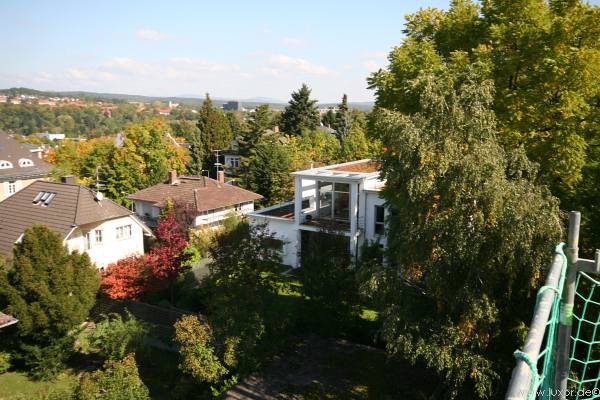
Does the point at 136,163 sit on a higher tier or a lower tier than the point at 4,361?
higher

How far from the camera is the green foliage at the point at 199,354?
14.1 m

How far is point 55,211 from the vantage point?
25812 mm

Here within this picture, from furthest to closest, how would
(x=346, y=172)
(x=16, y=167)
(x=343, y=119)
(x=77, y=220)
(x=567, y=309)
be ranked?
1. (x=343, y=119)
2. (x=16, y=167)
3. (x=346, y=172)
4. (x=77, y=220)
5. (x=567, y=309)

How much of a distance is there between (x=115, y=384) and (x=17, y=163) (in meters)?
32.2

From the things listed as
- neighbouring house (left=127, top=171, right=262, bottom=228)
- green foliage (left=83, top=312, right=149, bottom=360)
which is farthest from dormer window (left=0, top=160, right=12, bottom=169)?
green foliage (left=83, top=312, right=149, bottom=360)

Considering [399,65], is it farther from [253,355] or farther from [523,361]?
[523,361]

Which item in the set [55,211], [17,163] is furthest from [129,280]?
[17,163]

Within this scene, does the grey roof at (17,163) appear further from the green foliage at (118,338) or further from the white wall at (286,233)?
the green foliage at (118,338)

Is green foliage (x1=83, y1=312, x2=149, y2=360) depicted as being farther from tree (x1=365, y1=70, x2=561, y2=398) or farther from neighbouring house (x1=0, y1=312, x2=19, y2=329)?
tree (x1=365, y1=70, x2=561, y2=398)

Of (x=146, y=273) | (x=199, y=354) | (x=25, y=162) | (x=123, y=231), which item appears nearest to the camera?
(x=199, y=354)

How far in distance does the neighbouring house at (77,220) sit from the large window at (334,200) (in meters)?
10.5

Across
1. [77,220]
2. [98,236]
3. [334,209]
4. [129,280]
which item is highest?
[334,209]

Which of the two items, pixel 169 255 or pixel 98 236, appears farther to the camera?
pixel 98 236

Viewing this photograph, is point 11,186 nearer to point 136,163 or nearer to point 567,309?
point 136,163
